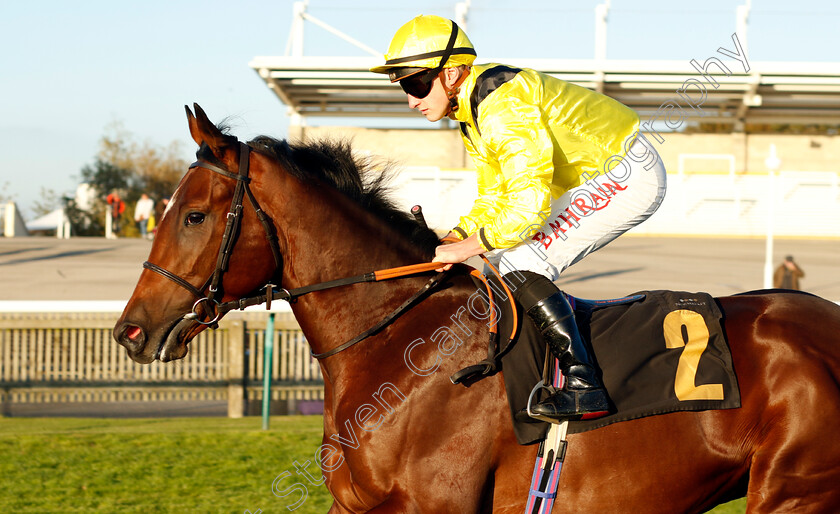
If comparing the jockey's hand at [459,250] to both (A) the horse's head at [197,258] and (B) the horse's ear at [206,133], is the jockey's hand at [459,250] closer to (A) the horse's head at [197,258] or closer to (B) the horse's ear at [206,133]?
(A) the horse's head at [197,258]

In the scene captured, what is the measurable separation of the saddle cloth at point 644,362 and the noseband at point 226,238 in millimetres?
784

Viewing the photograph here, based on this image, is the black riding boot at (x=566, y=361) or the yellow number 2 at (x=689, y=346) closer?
the black riding boot at (x=566, y=361)

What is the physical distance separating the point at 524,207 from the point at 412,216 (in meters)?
0.50

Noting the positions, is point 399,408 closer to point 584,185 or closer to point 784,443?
point 584,185

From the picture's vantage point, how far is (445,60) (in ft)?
8.25

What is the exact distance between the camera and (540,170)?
2.39 m

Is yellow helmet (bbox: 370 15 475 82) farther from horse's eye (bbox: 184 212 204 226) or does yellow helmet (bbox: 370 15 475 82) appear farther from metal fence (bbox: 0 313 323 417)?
metal fence (bbox: 0 313 323 417)

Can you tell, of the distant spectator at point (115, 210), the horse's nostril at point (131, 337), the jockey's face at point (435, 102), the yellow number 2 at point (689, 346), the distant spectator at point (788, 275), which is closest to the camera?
the horse's nostril at point (131, 337)

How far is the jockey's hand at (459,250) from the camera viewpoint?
248 centimetres

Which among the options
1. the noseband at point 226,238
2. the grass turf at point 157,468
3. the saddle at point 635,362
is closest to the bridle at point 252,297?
the noseband at point 226,238

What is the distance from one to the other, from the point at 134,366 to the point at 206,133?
17.9ft

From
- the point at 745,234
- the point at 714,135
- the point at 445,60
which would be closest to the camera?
the point at 445,60

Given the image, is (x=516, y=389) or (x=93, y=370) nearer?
(x=516, y=389)

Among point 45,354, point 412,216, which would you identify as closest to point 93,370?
point 45,354
